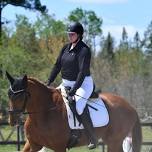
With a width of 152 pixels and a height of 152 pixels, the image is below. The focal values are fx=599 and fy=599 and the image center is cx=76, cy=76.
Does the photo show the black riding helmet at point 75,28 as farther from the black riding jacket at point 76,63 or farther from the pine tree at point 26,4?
the pine tree at point 26,4

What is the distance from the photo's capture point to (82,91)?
1034 cm

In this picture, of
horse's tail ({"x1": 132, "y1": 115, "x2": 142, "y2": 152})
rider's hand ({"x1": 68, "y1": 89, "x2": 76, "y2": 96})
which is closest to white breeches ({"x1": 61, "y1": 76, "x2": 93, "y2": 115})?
rider's hand ({"x1": 68, "y1": 89, "x2": 76, "y2": 96})

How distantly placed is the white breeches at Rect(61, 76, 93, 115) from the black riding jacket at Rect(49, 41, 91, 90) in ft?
0.34

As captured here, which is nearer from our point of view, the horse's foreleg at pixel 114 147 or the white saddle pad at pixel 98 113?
the white saddle pad at pixel 98 113

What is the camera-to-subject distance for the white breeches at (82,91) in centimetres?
1019

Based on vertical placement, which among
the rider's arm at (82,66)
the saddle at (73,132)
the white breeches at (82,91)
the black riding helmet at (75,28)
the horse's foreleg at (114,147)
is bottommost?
the horse's foreleg at (114,147)

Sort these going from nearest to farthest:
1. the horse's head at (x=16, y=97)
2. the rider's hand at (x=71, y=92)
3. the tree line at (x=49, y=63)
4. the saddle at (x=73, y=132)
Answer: the horse's head at (x=16, y=97) → the rider's hand at (x=71, y=92) → the saddle at (x=73, y=132) → the tree line at (x=49, y=63)

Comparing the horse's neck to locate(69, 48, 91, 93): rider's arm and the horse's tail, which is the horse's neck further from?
the horse's tail

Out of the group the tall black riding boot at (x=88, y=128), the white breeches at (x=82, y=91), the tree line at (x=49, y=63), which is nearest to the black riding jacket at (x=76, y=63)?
the white breeches at (x=82, y=91)

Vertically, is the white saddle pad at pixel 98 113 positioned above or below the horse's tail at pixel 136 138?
above

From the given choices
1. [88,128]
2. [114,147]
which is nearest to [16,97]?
[88,128]

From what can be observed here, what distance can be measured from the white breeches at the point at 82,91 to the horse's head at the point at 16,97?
39.5 inches

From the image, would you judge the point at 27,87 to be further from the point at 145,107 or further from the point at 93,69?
the point at 93,69

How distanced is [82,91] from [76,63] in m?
0.52
